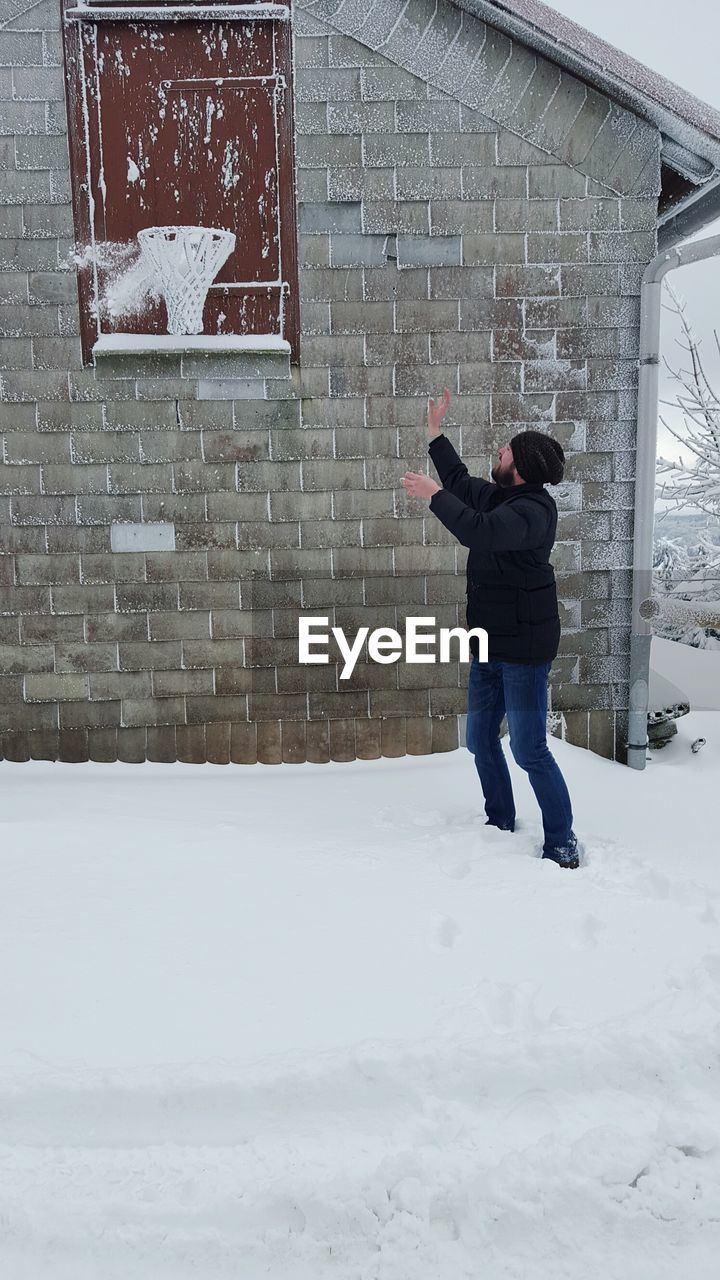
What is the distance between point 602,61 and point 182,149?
7.68 feet

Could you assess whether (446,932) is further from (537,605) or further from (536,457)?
(536,457)

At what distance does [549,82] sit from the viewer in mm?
4930

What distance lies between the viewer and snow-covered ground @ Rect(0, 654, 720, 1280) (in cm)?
206

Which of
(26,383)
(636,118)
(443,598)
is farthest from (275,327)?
(636,118)

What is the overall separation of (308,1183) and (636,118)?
5.41 meters

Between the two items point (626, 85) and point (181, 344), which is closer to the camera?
point (626, 85)

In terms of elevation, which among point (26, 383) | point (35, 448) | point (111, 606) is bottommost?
point (111, 606)

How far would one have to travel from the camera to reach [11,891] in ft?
11.1

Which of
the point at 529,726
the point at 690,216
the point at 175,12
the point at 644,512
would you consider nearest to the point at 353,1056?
the point at 529,726

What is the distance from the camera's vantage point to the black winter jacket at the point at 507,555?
3523mm

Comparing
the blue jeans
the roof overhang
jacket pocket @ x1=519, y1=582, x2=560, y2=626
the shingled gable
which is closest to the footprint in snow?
the blue jeans

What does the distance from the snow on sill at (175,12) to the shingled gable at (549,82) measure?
0.66 ft

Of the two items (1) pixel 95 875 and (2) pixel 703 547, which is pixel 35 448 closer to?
(1) pixel 95 875

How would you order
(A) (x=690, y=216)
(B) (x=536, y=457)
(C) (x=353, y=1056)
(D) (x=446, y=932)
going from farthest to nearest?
(A) (x=690, y=216) → (B) (x=536, y=457) → (D) (x=446, y=932) → (C) (x=353, y=1056)
